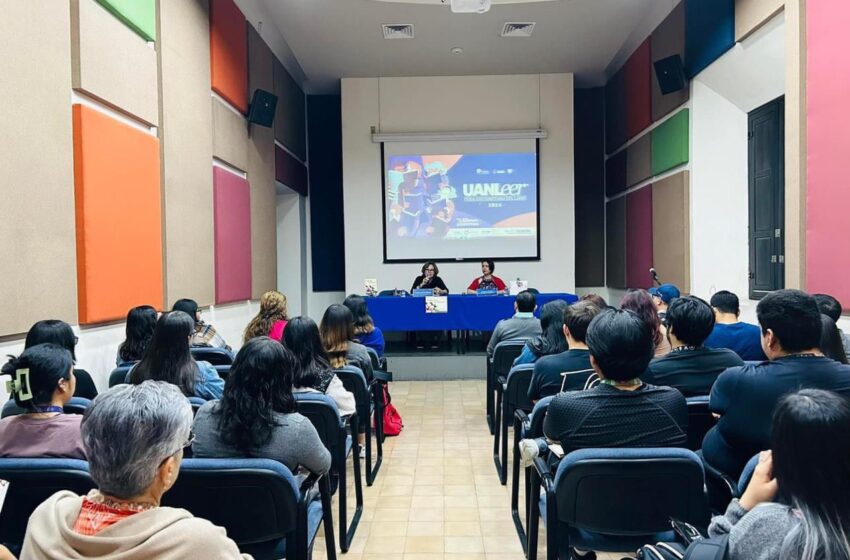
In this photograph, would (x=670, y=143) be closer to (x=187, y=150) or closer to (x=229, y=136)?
(x=229, y=136)

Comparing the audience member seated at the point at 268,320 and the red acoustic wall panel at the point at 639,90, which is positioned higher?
the red acoustic wall panel at the point at 639,90

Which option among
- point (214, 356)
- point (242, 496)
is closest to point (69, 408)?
point (242, 496)

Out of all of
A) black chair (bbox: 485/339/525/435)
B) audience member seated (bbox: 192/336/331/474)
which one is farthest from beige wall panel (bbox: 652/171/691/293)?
audience member seated (bbox: 192/336/331/474)

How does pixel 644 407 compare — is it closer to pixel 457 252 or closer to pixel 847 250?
pixel 847 250

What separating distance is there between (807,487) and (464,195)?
7810 mm

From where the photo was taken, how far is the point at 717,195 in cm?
607

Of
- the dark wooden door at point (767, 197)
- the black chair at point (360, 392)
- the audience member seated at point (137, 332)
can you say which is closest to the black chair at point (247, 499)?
the black chair at point (360, 392)

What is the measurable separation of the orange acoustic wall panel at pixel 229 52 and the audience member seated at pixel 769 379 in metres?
5.07

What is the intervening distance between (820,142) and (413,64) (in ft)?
17.9

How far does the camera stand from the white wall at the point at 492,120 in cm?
854

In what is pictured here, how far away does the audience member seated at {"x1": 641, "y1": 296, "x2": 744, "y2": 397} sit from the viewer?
2320 mm

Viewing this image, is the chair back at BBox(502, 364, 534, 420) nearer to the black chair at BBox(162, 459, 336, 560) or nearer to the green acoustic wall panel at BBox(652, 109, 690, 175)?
the black chair at BBox(162, 459, 336, 560)

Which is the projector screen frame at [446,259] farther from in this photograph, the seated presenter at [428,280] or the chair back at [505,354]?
the chair back at [505,354]

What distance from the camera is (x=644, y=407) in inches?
70.3
